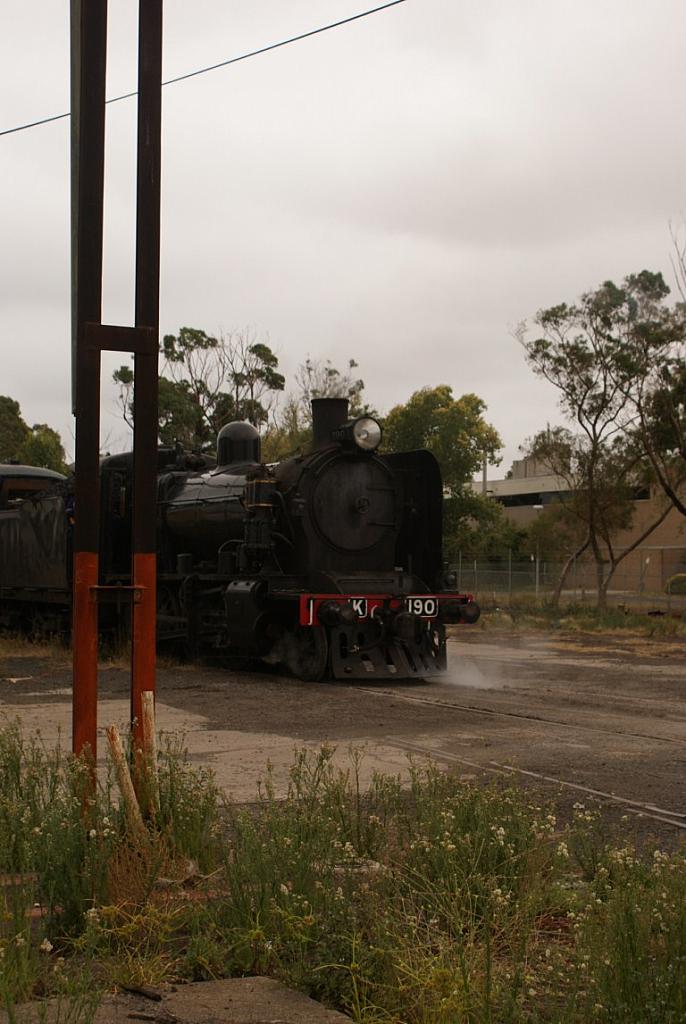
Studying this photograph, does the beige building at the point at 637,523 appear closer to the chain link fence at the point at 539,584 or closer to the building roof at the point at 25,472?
the chain link fence at the point at 539,584

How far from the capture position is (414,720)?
11.4 meters

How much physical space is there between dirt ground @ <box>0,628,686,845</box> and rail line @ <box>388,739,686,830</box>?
0.05ft

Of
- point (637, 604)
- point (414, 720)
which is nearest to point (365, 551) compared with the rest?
point (414, 720)

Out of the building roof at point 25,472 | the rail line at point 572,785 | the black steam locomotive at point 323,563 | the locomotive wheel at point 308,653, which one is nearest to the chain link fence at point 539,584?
the building roof at point 25,472

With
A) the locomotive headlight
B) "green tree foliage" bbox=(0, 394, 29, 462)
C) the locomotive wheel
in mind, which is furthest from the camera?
"green tree foliage" bbox=(0, 394, 29, 462)

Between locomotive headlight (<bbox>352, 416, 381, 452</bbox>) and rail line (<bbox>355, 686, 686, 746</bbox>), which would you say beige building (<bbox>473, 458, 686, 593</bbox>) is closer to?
locomotive headlight (<bbox>352, 416, 381, 452</bbox>)

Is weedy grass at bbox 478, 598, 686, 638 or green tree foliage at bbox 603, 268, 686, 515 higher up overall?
green tree foliage at bbox 603, 268, 686, 515

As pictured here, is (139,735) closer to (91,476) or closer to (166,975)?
(91,476)

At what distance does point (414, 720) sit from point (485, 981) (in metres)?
7.55

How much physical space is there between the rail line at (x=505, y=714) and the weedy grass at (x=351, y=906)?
4.62 m

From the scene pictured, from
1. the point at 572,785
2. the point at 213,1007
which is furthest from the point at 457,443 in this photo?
the point at 213,1007

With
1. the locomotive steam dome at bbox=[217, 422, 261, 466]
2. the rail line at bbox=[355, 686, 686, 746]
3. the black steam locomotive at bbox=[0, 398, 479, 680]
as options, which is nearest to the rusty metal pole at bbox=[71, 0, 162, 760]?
the rail line at bbox=[355, 686, 686, 746]

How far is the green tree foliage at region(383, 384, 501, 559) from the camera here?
56.1 meters

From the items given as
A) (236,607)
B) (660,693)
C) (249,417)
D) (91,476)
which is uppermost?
(249,417)
